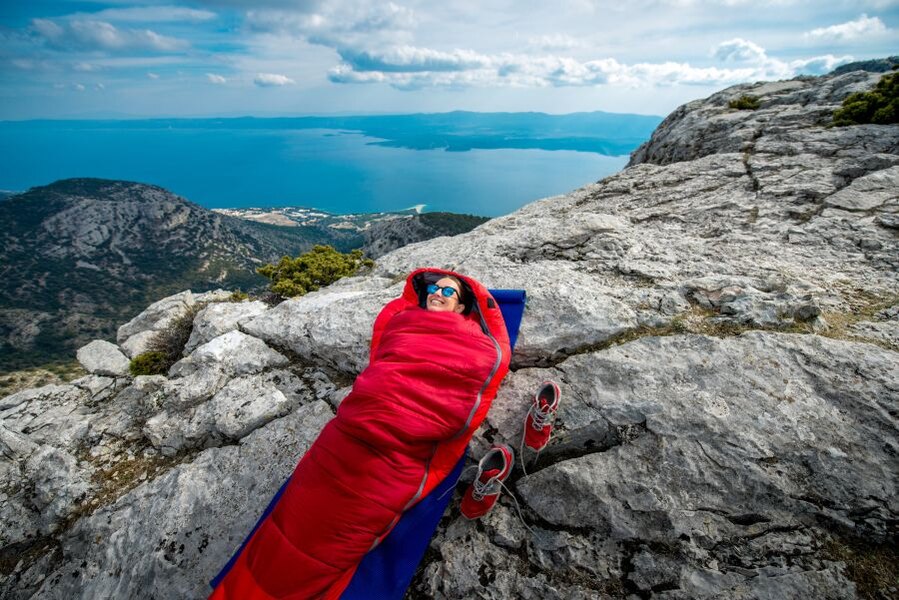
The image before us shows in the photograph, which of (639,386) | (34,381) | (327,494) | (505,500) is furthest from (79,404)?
(34,381)

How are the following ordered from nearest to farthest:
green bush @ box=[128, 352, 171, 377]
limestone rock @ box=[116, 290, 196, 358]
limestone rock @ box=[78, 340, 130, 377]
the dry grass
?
the dry grass < green bush @ box=[128, 352, 171, 377] < limestone rock @ box=[78, 340, 130, 377] < limestone rock @ box=[116, 290, 196, 358]

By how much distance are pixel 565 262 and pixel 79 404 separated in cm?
895

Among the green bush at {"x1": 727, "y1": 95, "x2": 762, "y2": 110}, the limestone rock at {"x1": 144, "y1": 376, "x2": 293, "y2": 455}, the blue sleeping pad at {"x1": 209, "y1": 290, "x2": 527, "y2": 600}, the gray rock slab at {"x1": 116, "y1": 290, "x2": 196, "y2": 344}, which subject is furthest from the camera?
the green bush at {"x1": 727, "y1": 95, "x2": 762, "y2": 110}

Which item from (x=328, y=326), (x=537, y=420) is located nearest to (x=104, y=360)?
(x=328, y=326)

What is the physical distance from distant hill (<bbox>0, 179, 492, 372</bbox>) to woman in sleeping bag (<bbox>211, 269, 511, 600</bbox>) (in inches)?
2521

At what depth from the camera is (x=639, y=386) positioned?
170 inches

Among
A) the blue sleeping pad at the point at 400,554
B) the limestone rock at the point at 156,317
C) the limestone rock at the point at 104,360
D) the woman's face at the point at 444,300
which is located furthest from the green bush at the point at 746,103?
the limestone rock at the point at 104,360

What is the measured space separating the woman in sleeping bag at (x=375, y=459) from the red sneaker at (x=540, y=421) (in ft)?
1.69

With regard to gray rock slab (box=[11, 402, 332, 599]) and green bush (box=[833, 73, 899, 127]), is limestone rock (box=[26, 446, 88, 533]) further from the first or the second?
green bush (box=[833, 73, 899, 127])

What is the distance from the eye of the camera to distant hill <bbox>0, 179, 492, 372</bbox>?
76250 mm

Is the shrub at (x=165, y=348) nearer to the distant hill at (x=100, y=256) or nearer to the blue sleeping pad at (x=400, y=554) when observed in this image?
the blue sleeping pad at (x=400, y=554)

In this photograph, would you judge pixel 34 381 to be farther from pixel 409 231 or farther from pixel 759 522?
pixel 409 231

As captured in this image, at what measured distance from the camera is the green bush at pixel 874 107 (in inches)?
385

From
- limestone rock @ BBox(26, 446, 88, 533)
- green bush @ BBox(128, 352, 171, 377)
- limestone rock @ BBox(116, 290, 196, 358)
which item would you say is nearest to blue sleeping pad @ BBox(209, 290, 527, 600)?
limestone rock @ BBox(26, 446, 88, 533)
